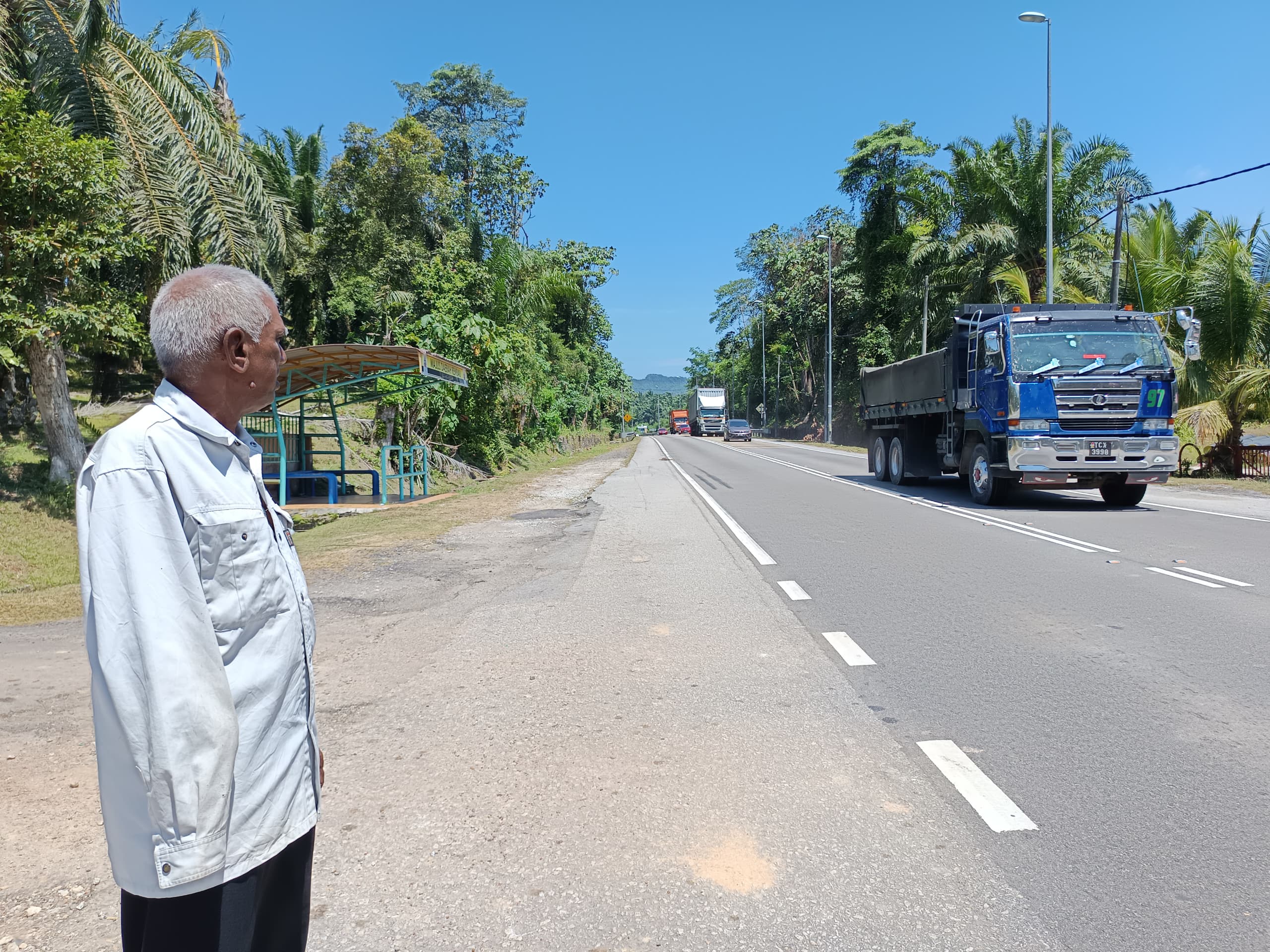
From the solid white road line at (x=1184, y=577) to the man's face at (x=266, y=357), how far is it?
8.18 metres

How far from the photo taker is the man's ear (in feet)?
6.33

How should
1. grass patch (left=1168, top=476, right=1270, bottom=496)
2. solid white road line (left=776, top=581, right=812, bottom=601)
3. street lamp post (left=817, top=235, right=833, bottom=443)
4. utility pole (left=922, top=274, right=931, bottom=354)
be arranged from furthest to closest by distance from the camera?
street lamp post (left=817, top=235, right=833, bottom=443) < utility pole (left=922, top=274, right=931, bottom=354) < grass patch (left=1168, top=476, right=1270, bottom=496) < solid white road line (left=776, top=581, right=812, bottom=601)

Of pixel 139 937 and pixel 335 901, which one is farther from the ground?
pixel 139 937

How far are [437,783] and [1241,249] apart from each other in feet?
74.5

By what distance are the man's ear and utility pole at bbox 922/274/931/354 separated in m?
37.2

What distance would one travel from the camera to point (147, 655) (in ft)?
5.45

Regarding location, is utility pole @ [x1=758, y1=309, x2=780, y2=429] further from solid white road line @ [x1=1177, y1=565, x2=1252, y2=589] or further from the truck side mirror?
solid white road line @ [x1=1177, y1=565, x2=1252, y2=589]

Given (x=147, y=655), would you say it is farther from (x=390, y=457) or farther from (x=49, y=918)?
(x=390, y=457)

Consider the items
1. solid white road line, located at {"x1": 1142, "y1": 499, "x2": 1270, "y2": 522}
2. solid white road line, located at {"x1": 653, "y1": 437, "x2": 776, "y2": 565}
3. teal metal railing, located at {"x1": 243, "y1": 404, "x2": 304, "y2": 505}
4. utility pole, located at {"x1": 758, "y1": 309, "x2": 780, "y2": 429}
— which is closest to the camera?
solid white road line, located at {"x1": 653, "y1": 437, "x2": 776, "y2": 565}

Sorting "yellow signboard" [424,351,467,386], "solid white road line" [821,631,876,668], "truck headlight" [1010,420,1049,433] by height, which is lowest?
"solid white road line" [821,631,876,668]

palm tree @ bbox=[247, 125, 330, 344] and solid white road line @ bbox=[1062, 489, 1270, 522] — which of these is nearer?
solid white road line @ bbox=[1062, 489, 1270, 522]

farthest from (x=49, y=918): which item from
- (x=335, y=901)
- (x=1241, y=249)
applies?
(x=1241, y=249)

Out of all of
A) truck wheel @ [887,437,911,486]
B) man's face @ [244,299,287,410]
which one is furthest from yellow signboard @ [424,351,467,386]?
man's face @ [244,299,287,410]

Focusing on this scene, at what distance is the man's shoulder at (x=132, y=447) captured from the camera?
1.69 m
